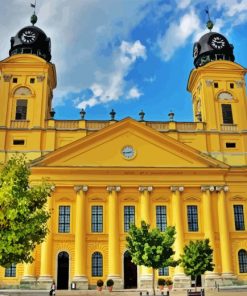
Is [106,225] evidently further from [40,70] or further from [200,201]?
[40,70]

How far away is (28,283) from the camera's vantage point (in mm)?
37562

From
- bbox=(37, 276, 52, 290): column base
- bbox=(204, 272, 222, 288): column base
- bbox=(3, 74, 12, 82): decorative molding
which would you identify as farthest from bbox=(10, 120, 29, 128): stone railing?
bbox=(204, 272, 222, 288): column base

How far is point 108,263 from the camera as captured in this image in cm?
3906

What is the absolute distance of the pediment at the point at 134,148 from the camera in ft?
135

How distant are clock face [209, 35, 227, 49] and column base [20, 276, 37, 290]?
3132cm

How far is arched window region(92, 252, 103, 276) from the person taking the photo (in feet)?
128

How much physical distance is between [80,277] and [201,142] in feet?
58.7

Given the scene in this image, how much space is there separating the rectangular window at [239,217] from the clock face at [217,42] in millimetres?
18488

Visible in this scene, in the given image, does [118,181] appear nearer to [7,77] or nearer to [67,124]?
[67,124]

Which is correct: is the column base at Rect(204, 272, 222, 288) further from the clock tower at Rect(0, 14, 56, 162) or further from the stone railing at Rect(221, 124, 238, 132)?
the clock tower at Rect(0, 14, 56, 162)

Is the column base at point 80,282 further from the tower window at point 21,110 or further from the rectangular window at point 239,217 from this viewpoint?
the tower window at point 21,110

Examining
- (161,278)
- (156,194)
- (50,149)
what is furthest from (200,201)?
(50,149)

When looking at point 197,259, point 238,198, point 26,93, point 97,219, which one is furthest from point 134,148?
point 197,259

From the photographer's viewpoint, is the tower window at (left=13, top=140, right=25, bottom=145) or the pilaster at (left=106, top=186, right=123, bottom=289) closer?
the pilaster at (left=106, top=186, right=123, bottom=289)
